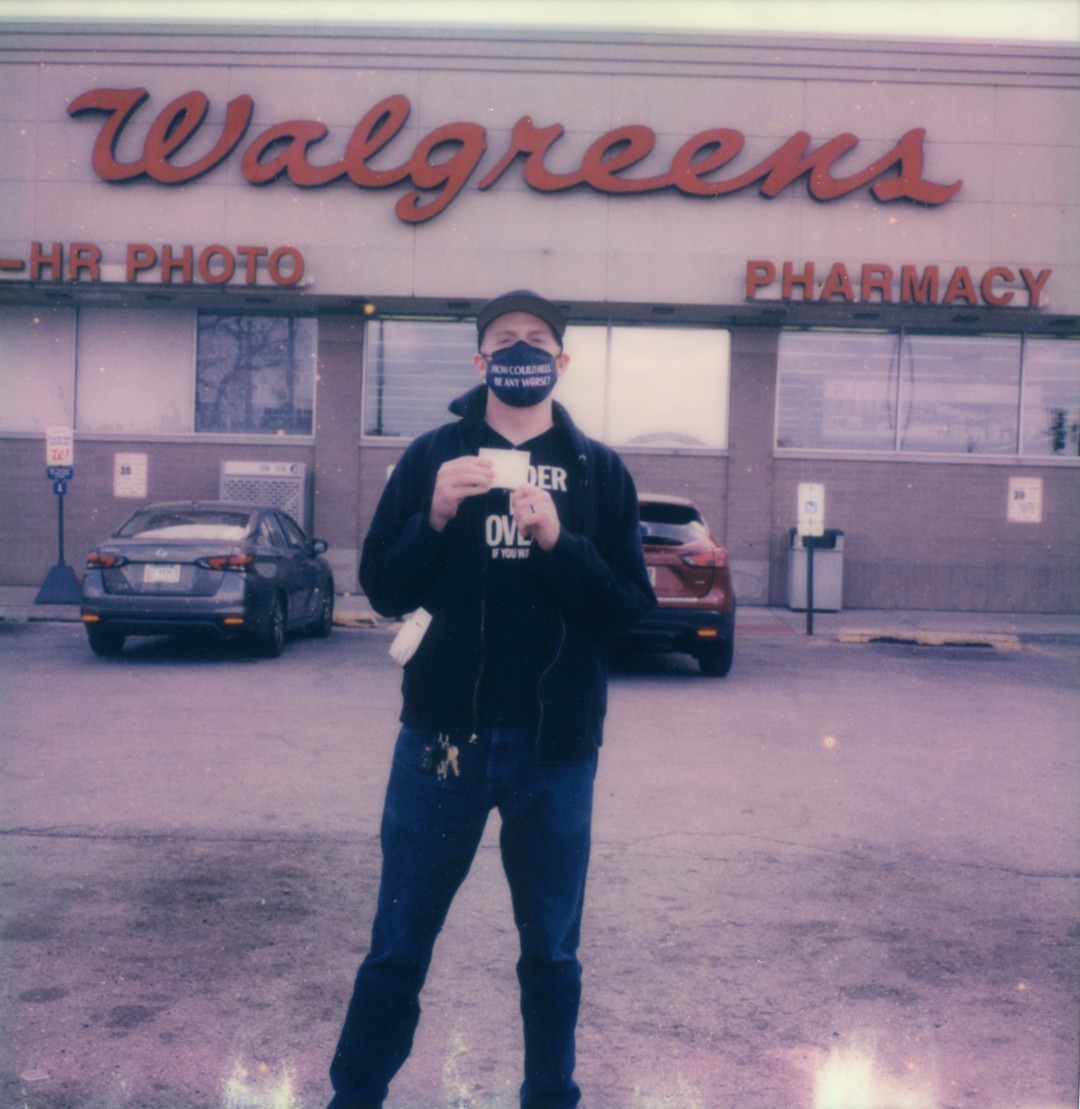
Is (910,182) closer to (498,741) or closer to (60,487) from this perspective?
(60,487)

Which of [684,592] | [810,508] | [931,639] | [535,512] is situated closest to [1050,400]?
[810,508]

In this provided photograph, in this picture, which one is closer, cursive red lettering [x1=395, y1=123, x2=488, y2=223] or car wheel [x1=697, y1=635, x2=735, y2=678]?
car wheel [x1=697, y1=635, x2=735, y2=678]

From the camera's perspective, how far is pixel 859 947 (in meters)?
4.62

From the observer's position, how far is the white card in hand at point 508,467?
113 inches

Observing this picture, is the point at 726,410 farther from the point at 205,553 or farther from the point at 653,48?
the point at 205,553

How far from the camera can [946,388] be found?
61.9ft

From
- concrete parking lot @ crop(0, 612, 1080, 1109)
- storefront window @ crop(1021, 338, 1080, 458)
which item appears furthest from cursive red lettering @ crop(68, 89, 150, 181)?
storefront window @ crop(1021, 338, 1080, 458)

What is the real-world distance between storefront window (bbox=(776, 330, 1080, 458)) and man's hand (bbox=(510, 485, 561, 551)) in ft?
54.2

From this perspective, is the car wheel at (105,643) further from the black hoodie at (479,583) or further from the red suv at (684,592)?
the black hoodie at (479,583)

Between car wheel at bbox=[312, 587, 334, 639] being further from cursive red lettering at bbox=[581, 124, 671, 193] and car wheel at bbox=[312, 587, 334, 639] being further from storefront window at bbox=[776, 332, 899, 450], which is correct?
storefront window at bbox=[776, 332, 899, 450]

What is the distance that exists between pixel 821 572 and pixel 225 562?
30.2 ft

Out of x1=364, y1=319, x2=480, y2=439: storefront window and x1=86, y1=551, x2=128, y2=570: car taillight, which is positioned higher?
x1=364, y1=319, x2=480, y2=439: storefront window

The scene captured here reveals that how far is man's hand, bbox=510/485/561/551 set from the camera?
2.79m

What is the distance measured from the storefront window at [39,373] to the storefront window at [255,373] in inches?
74.1
